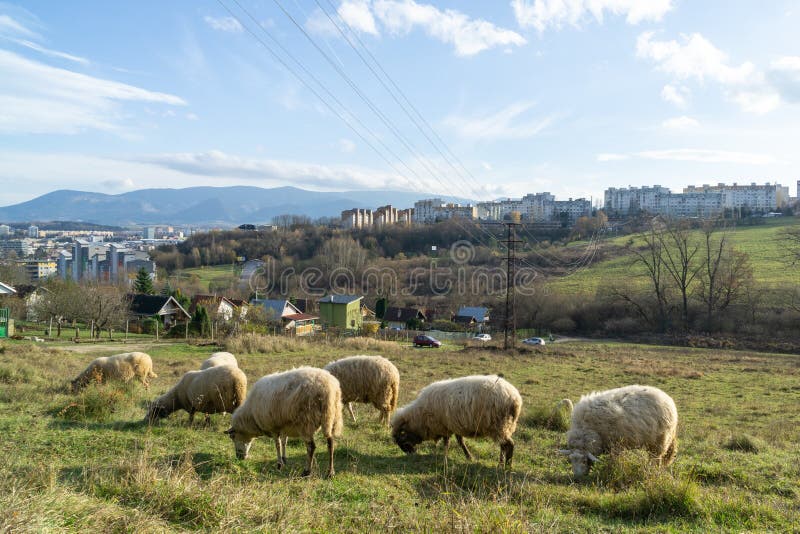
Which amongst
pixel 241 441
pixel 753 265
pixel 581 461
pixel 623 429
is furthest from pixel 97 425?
pixel 753 265

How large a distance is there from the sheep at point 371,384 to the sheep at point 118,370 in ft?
21.4

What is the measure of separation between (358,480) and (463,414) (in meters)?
2.24

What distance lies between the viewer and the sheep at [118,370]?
1302 centimetres

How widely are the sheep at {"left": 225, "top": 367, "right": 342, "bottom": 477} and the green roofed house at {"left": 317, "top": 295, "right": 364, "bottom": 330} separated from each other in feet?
154

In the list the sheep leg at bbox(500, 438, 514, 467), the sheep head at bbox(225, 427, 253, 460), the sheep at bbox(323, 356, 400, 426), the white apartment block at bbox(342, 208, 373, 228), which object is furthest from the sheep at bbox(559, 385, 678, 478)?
the white apartment block at bbox(342, 208, 373, 228)

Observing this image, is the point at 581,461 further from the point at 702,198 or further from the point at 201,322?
the point at 702,198

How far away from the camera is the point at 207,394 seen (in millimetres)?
10086

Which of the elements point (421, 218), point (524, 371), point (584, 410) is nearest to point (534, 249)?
point (524, 371)

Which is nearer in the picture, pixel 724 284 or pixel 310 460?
pixel 310 460

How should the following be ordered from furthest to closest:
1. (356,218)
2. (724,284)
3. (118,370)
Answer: (356,218) < (724,284) < (118,370)

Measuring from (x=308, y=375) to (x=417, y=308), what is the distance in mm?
53587

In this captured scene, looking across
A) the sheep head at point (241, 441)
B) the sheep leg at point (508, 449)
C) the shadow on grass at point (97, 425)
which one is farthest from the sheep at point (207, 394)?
the sheep leg at point (508, 449)

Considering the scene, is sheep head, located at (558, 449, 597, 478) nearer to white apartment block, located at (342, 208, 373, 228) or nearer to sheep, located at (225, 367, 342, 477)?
sheep, located at (225, 367, 342, 477)

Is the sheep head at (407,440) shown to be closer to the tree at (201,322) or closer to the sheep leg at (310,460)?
the sheep leg at (310,460)
